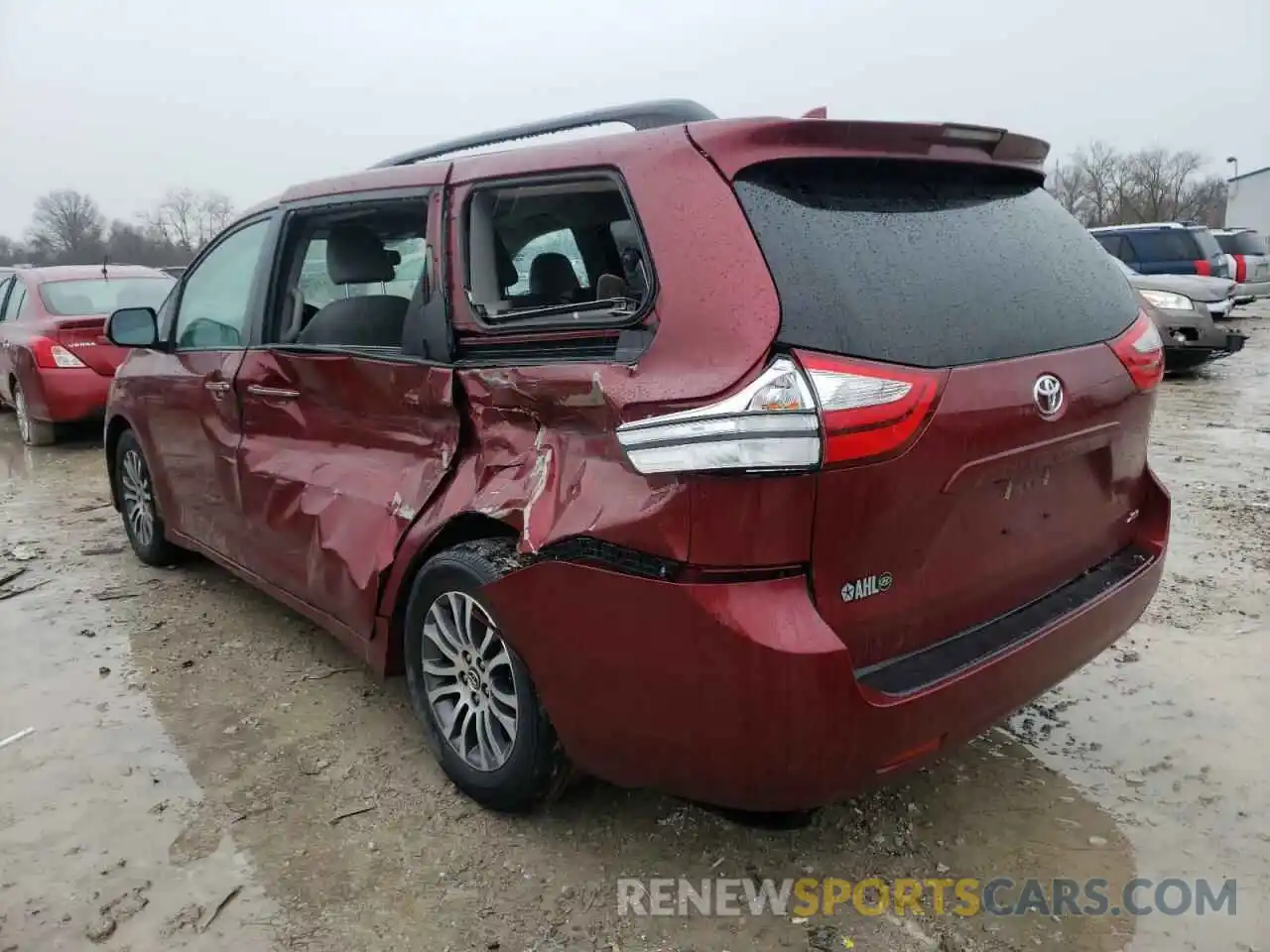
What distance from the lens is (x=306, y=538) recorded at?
3258mm

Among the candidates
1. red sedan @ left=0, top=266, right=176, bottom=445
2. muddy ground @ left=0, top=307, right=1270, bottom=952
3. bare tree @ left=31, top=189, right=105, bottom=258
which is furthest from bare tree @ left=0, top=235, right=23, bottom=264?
muddy ground @ left=0, top=307, right=1270, bottom=952

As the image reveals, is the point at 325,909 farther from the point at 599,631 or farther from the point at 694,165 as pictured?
the point at 694,165

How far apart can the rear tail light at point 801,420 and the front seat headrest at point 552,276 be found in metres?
1.14

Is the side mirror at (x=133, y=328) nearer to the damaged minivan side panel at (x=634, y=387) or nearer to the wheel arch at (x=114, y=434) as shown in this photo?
the wheel arch at (x=114, y=434)

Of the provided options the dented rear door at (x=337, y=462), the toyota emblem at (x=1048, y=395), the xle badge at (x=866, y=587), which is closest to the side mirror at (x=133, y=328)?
the dented rear door at (x=337, y=462)

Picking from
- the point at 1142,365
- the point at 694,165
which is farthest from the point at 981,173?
the point at 694,165

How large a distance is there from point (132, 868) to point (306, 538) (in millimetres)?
1126

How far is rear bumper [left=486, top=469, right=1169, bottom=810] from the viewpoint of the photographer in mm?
1926

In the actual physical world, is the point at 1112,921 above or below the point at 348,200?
below

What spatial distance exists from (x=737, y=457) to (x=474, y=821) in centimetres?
142

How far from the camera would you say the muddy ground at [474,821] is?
2250mm

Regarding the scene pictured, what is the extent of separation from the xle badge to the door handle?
2.16m

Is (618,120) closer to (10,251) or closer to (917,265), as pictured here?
(917,265)

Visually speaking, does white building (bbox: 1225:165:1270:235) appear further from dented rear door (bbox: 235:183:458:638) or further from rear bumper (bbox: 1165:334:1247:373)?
dented rear door (bbox: 235:183:458:638)
